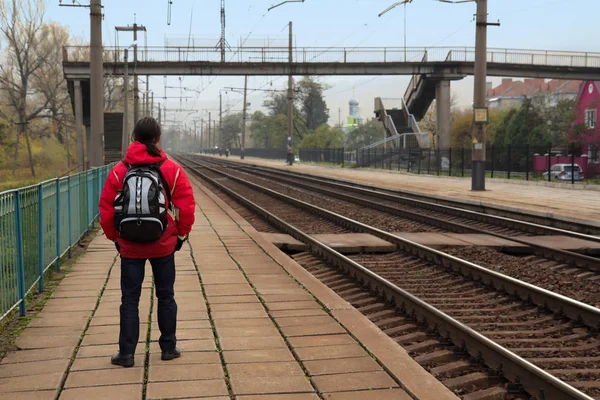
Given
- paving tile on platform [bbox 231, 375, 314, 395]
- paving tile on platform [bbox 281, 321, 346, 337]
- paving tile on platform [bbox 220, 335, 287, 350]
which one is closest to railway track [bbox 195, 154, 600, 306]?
paving tile on platform [bbox 281, 321, 346, 337]

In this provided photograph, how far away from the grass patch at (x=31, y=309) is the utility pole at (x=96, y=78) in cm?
897

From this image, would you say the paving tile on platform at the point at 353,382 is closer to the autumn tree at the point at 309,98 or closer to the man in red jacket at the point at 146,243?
the man in red jacket at the point at 146,243

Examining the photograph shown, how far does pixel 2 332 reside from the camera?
603 cm

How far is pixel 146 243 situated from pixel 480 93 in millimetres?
21175

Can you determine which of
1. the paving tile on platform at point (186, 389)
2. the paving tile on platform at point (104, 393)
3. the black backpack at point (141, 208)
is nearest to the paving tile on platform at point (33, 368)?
the paving tile on platform at point (104, 393)

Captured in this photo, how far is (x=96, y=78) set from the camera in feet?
60.7

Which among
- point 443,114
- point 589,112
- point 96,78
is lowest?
point 96,78

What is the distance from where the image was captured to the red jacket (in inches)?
194

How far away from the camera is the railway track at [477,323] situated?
16.2ft

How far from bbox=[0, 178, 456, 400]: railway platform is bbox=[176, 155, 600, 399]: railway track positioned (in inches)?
17.9

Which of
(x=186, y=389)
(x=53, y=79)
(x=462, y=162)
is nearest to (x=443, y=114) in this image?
(x=462, y=162)

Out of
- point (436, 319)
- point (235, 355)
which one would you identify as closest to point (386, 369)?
point (235, 355)

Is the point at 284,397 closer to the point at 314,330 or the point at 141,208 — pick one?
the point at 141,208

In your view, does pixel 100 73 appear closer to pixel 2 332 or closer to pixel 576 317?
pixel 2 332
